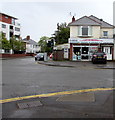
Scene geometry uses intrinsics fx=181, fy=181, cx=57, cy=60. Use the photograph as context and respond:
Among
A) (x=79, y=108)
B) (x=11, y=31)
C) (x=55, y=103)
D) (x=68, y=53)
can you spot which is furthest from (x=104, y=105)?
(x=11, y=31)

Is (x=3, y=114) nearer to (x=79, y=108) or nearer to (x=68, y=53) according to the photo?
(x=79, y=108)

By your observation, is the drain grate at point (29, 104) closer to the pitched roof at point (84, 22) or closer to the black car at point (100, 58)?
the black car at point (100, 58)

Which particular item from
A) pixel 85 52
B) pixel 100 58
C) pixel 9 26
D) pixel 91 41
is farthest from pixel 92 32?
pixel 9 26

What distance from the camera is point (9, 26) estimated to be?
61219 mm

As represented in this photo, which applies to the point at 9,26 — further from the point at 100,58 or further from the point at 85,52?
the point at 100,58

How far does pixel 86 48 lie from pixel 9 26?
1525 inches

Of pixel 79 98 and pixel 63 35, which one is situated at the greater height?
pixel 63 35

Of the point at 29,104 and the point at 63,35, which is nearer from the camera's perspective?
the point at 29,104

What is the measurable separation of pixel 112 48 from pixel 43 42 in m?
60.3

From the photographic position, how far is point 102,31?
104ft

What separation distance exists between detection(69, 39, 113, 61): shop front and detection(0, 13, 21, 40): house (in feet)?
108

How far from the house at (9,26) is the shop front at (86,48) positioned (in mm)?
33045

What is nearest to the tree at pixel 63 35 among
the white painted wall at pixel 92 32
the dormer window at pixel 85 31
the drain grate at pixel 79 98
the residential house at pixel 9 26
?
the residential house at pixel 9 26

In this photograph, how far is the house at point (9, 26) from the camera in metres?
57.6
